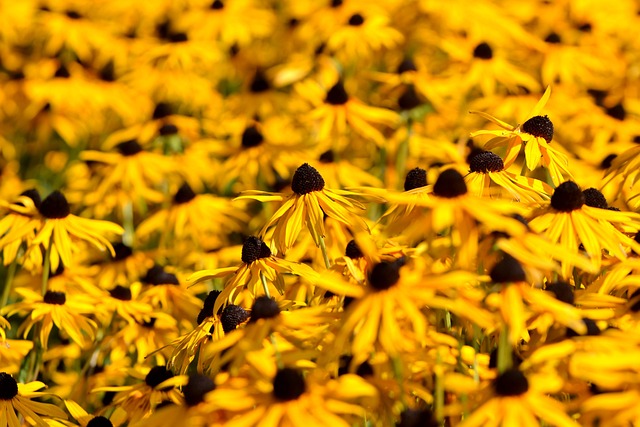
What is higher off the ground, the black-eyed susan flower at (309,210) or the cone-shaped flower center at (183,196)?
the black-eyed susan flower at (309,210)

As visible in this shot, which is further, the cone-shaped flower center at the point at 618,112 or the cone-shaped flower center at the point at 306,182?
the cone-shaped flower center at the point at 618,112

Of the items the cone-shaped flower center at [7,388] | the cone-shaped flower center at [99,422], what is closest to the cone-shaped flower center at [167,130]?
the cone-shaped flower center at [7,388]

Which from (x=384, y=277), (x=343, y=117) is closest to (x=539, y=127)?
(x=384, y=277)

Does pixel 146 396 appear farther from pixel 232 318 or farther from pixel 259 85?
pixel 259 85

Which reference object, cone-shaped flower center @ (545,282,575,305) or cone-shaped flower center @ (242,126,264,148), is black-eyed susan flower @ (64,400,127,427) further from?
cone-shaped flower center @ (242,126,264,148)

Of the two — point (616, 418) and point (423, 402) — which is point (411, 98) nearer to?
point (423, 402)

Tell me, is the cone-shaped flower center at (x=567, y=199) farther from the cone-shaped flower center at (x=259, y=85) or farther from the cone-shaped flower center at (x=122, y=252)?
the cone-shaped flower center at (x=259, y=85)

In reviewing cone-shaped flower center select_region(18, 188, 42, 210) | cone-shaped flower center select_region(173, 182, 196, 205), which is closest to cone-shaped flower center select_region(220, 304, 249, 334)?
cone-shaped flower center select_region(18, 188, 42, 210)
